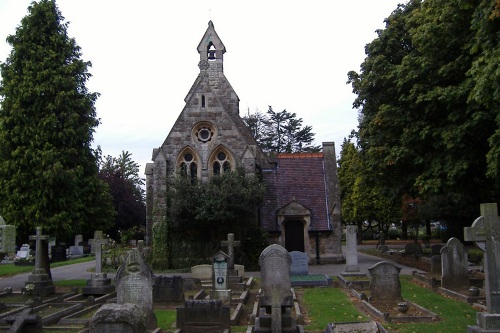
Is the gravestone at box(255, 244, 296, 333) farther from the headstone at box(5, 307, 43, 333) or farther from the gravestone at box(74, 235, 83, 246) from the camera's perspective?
the gravestone at box(74, 235, 83, 246)

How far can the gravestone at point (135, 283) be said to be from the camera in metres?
12.2

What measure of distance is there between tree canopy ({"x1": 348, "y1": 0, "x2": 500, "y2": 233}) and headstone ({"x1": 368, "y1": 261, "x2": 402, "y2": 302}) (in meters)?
4.24

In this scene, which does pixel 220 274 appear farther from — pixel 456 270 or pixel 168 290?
pixel 456 270

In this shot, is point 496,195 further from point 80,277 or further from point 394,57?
point 80,277

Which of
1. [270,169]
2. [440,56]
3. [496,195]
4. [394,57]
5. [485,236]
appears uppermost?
[394,57]

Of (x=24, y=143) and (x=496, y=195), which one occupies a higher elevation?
(x=24, y=143)

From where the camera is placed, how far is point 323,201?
3003cm

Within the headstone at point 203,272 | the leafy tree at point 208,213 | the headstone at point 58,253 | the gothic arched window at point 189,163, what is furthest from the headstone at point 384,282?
the headstone at point 58,253

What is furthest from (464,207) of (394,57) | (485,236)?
(485,236)

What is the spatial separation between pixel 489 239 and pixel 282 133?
200 feet

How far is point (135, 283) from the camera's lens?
1230cm

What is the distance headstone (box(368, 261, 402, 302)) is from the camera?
14867 mm

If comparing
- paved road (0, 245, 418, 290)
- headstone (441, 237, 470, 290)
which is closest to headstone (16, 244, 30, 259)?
paved road (0, 245, 418, 290)

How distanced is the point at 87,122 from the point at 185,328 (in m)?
12.5
